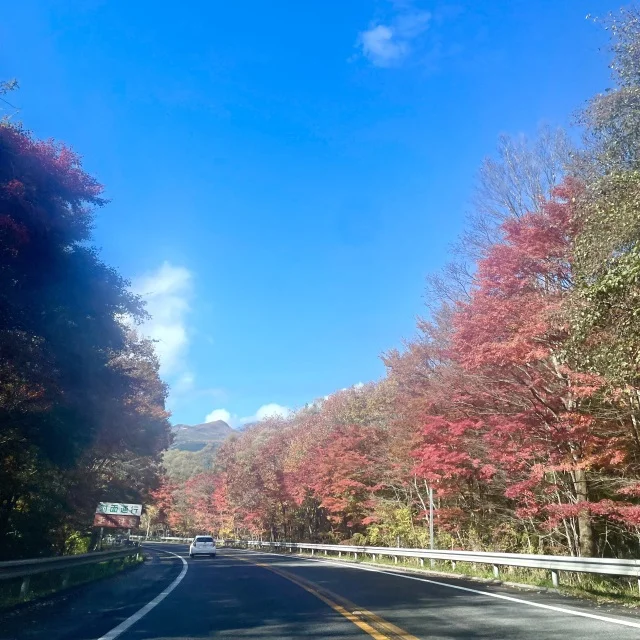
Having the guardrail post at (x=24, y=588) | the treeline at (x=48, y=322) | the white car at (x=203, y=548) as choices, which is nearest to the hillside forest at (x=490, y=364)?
the treeline at (x=48, y=322)

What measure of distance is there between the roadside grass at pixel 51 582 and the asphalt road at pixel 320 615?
534 millimetres

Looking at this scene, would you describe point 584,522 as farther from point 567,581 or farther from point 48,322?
point 48,322

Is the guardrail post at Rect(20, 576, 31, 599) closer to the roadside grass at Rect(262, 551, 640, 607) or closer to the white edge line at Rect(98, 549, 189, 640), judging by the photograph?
the white edge line at Rect(98, 549, 189, 640)

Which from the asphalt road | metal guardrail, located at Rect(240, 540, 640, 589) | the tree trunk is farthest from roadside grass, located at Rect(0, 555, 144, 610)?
the tree trunk

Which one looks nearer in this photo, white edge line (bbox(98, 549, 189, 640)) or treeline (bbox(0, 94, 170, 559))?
white edge line (bbox(98, 549, 189, 640))

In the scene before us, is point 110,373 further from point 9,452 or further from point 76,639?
point 76,639

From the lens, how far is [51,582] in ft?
47.0

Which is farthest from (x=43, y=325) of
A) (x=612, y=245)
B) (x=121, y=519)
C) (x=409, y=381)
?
(x=121, y=519)

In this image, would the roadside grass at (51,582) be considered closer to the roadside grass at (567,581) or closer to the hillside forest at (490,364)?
the hillside forest at (490,364)

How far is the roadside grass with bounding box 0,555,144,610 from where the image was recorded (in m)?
10.9

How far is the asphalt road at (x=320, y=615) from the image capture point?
7.22 metres

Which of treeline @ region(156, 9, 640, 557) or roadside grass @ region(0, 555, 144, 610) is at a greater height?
treeline @ region(156, 9, 640, 557)

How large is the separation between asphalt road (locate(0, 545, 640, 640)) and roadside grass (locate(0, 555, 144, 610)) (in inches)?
21.0

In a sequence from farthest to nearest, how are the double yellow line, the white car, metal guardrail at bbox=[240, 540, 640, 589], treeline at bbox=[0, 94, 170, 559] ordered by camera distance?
the white car → treeline at bbox=[0, 94, 170, 559] → metal guardrail at bbox=[240, 540, 640, 589] → the double yellow line
